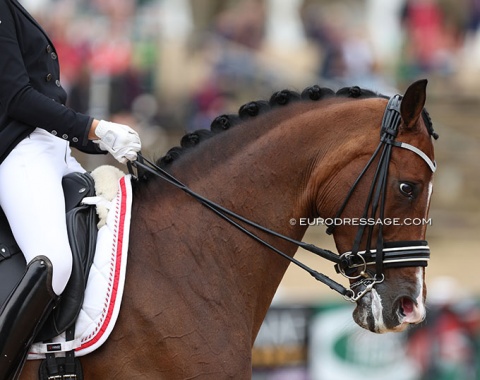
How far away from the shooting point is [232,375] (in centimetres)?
462

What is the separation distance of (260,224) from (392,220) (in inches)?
25.8

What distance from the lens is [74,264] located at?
455 centimetres

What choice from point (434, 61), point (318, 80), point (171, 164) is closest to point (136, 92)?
point (318, 80)

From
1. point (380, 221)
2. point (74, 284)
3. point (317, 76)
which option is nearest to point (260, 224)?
point (380, 221)

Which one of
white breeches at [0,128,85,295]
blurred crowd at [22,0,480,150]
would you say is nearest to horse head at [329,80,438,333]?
white breeches at [0,128,85,295]

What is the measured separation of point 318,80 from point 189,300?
11.9 metres

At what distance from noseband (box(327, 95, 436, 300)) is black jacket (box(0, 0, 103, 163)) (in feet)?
4.48

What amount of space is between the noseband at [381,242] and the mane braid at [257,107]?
344 millimetres

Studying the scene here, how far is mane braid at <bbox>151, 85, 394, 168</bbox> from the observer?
503cm

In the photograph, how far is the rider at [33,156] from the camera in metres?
4.42

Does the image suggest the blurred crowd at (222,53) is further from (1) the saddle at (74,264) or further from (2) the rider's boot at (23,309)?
(2) the rider's boot at (23,309)

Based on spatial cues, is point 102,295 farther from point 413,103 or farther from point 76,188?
point 413,103

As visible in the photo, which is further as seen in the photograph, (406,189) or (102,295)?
(406,189)

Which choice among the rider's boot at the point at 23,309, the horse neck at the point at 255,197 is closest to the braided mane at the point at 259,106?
the horse neck at the point at 255,197
